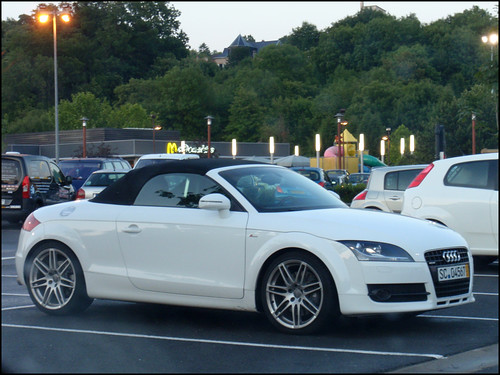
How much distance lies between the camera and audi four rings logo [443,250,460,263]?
7.09 meters

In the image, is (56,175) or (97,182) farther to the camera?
(97,182)

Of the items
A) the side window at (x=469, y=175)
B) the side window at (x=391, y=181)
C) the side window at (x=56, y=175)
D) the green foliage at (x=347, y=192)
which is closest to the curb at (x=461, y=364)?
the side window at (x=469, y=175)

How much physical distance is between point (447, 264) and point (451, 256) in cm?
10

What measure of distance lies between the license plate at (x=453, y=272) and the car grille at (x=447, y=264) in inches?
1.0

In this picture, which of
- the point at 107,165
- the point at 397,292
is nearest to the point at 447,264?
the point at 397,292

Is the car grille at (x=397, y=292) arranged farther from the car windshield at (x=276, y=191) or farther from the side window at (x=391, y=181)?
the side window at (x=391, y=181)

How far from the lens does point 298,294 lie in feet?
22.8

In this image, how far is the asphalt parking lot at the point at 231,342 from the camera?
5.75 m

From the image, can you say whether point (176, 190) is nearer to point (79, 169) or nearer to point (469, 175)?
point (469, 175)

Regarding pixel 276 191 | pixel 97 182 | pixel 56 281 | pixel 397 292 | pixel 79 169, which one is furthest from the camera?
pixel 79 169

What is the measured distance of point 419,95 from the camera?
266ft

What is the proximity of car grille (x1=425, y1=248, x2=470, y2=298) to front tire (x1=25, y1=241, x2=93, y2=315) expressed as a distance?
3.01m

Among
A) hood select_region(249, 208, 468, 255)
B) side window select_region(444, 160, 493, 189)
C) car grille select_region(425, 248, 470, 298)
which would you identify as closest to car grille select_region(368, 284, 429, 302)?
car grille select_region(425, 248, 470, 298)

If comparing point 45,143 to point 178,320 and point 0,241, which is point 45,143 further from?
point 0,241
